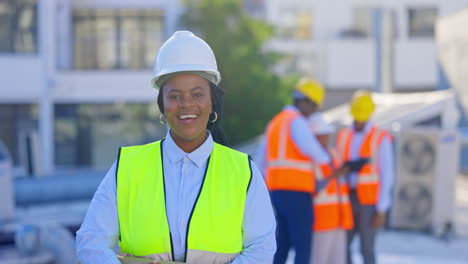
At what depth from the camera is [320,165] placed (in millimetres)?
5402

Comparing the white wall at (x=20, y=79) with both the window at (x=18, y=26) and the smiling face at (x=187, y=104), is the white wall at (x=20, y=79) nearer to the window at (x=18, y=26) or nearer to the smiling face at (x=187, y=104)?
the window at (x=18, y=26)

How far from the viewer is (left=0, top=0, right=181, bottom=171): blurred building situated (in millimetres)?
22375

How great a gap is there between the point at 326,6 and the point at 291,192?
29046 mm

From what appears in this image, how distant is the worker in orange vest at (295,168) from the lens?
526 centimetres

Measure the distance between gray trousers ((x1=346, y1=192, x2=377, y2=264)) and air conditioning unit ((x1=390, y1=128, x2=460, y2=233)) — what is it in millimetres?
4210

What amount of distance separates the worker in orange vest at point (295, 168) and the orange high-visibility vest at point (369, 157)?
2.30 feet

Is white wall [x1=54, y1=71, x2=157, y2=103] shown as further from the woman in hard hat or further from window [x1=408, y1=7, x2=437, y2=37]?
the woman in hard hat

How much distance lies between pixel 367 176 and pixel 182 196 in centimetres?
362

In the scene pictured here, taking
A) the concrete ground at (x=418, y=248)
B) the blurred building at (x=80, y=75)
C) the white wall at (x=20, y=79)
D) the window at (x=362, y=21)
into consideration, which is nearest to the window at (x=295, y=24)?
the window at (x=362, y=21)

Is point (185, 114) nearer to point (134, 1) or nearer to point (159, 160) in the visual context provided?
point (159, 160)

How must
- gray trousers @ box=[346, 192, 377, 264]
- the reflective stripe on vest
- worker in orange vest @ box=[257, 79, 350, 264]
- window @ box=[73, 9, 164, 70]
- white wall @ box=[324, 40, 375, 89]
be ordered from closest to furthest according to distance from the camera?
the reflective stripe on vest, worker in orange vest @ box=[257, 79, 350, 264], gray trousers @ box=[346, 192, 377, 264], window @ box=[73, 9, 164, 70], white wall @ box=[324, 40, 375, 89]

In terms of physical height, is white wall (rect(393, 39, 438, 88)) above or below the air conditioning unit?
above

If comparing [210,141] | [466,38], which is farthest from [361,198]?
[466,38]

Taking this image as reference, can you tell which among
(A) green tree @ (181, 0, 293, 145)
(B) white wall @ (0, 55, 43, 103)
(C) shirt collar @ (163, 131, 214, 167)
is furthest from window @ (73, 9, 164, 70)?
(C) shirt collar @ (163, 131, 214, 167)
